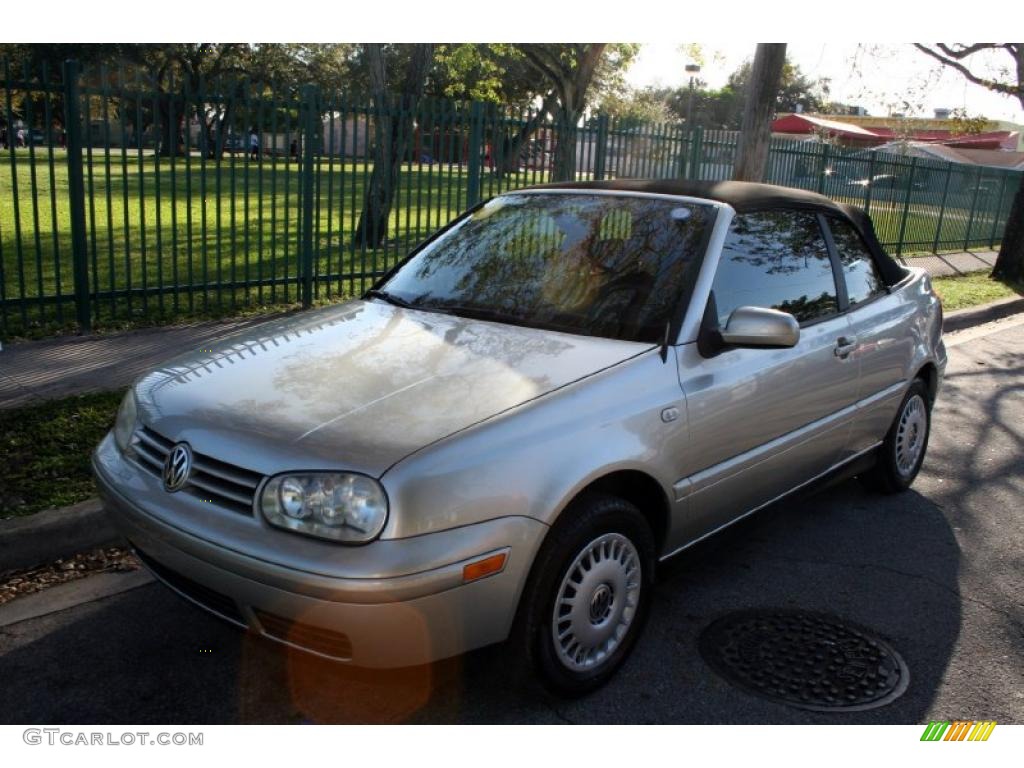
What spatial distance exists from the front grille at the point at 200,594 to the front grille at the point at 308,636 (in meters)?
0.12

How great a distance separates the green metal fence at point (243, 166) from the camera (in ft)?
24.0

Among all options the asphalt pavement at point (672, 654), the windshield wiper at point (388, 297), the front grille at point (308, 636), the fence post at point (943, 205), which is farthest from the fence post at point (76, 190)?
the fence post at point (943, 205)

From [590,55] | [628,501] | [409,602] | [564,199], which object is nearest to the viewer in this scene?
[409,602]

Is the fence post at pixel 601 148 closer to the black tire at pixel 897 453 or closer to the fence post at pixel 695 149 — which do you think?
the fence post at pixel 695 149

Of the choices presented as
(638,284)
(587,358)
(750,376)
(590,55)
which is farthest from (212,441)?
(590,55)

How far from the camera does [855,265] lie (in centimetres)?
474

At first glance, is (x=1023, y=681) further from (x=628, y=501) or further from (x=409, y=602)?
(x=409, y=602)

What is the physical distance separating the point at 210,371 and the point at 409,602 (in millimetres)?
1312

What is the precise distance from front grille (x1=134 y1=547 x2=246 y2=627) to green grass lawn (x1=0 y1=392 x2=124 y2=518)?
4.56 ft

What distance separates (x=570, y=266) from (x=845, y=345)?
1.42m

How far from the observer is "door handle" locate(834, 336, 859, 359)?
13.9 feet

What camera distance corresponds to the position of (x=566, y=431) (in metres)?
2.91

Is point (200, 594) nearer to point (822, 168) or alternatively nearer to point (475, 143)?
point (475, 143)
